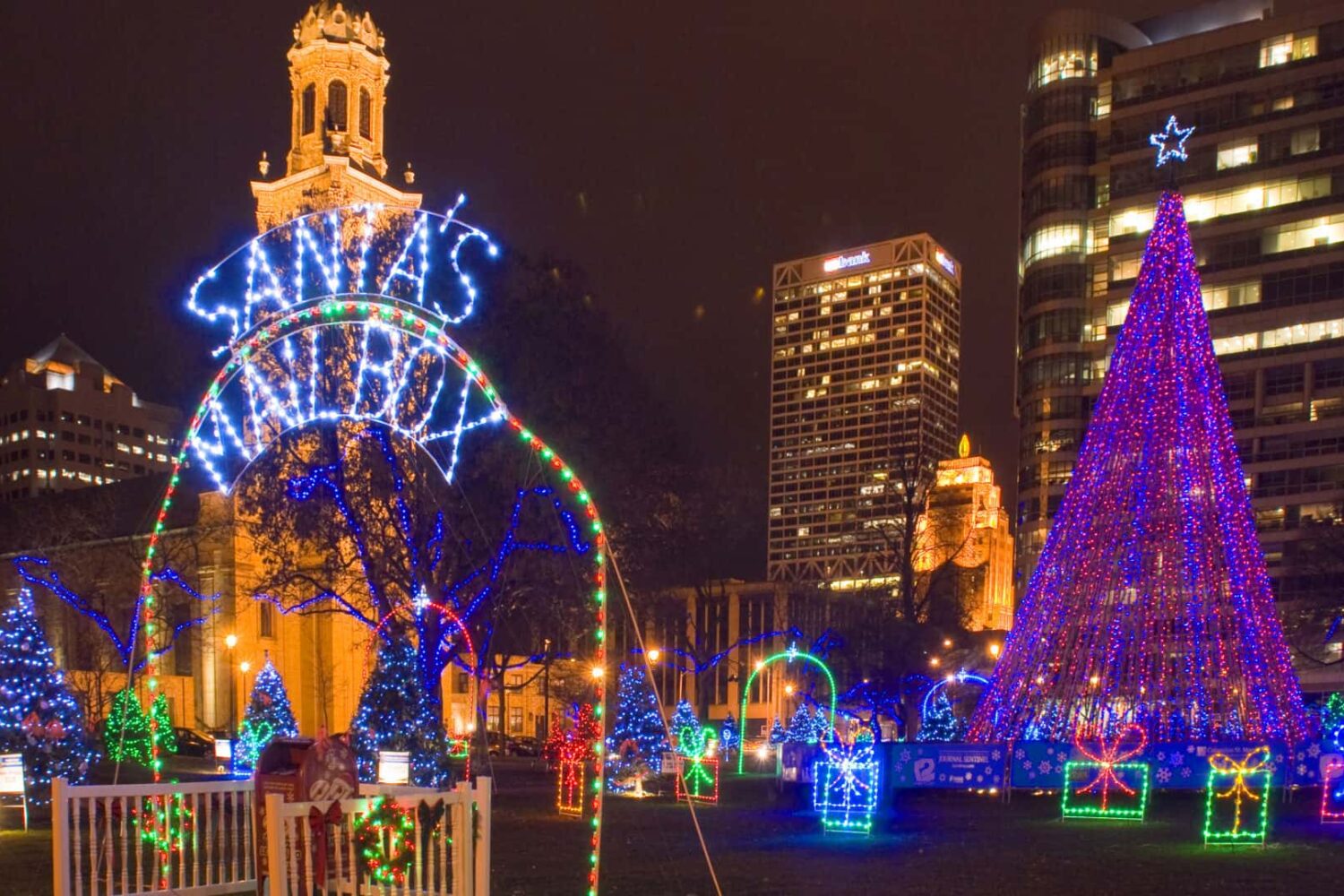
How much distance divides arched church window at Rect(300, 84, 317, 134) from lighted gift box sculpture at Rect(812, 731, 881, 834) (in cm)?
6316

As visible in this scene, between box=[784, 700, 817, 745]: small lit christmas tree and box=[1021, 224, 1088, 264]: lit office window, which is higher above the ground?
box=[1021, 224, 1088, 264]: lit office window

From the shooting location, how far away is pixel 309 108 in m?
79.3

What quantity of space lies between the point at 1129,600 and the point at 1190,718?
3393 mm

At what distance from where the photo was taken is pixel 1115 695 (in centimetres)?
3650

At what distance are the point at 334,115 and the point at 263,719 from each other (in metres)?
44.0

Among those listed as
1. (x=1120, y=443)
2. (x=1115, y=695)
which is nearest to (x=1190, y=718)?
(x=1115, y=695)

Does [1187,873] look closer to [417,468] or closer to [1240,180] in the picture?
[417,468]

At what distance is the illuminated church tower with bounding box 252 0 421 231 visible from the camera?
7625cm

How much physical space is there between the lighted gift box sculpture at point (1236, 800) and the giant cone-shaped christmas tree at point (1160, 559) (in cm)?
628

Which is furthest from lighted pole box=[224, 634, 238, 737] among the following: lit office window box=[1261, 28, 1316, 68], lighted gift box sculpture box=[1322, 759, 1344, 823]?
lit office window box=[1261, 28, 1316, 68]

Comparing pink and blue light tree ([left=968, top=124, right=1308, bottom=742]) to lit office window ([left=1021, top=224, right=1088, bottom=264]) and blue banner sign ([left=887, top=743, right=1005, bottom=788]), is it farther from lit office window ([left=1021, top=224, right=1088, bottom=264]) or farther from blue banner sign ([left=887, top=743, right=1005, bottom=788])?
lit office window ([left=1021, top=224, right=1088, bottom=264])

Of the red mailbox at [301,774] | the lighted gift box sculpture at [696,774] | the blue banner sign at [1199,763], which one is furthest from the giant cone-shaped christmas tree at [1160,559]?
the red mailbox at [301,774]

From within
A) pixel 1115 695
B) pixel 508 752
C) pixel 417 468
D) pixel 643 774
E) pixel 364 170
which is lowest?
pixel 508 752

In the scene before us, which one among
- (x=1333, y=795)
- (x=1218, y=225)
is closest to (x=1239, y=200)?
(x=1218, y=225)
